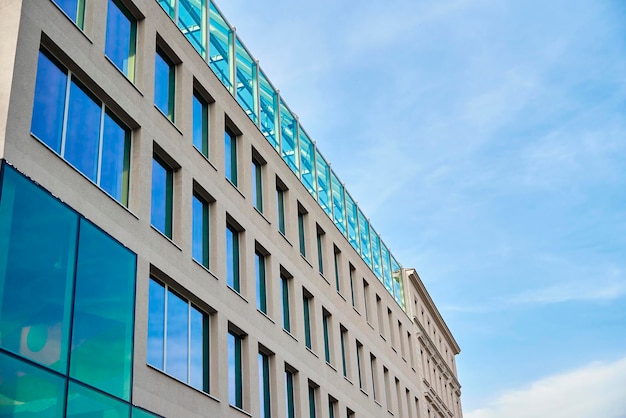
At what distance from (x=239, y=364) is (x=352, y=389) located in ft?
38.3

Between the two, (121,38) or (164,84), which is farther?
(164,84)

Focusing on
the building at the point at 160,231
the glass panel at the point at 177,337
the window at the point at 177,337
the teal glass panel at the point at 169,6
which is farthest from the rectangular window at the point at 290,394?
the teal glass panel at the point at 169,6

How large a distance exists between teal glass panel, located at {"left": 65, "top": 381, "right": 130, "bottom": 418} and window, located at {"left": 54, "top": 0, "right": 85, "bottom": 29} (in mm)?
9339

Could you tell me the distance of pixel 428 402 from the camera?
53.5 meters

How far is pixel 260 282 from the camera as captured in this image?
3027cm

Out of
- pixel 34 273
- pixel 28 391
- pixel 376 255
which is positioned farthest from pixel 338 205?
pixel 28 391

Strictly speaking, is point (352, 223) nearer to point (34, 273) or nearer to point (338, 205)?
point (338, 205)

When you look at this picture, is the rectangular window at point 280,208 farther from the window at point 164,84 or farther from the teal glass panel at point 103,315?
the teal glass panel at point 103,315

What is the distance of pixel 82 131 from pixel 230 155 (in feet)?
32.2

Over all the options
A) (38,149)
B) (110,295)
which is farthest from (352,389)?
(38,149)

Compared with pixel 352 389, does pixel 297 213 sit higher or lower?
higher

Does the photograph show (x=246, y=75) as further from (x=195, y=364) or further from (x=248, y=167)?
(x=195, y=364)

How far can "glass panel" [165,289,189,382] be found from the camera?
74.8 ft

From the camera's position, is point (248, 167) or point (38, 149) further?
point (248, 167)
